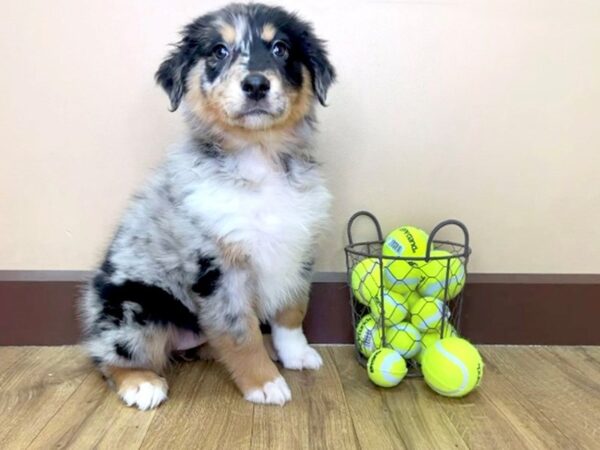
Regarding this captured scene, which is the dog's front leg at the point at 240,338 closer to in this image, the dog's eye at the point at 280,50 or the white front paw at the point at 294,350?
the white front paw at the point at 294,350

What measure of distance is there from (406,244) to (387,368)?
0.48 meters

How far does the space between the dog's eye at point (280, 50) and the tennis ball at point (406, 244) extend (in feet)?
2.54

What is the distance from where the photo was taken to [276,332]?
224cm

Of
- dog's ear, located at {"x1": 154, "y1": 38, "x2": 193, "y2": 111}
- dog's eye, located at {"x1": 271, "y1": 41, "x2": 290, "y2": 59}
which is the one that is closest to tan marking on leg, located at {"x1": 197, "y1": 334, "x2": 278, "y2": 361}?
dog's ear, located at {"x1": 154, "y1": 38, "x2": 193, "y2": 111}

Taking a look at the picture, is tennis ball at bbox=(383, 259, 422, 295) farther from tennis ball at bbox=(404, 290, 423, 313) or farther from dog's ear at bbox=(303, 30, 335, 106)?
dog's ear at bbox=(303, 30, 335, 106)

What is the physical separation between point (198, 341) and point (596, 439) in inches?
52.8

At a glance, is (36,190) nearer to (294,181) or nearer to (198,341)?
(198,341)

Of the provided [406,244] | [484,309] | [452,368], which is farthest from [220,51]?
[484,309]

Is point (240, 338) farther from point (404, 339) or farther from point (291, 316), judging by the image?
point (404, 339)

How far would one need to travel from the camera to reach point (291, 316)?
221cm

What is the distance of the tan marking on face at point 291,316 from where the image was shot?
220 centimetres

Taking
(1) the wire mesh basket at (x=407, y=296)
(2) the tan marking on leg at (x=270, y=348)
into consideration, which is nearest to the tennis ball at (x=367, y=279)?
(1) the wire mesh basket at (x=407, y=296)

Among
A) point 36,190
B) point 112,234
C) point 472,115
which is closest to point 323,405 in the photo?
point 112,234

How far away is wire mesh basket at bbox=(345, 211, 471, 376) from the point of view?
2061 millimetres
